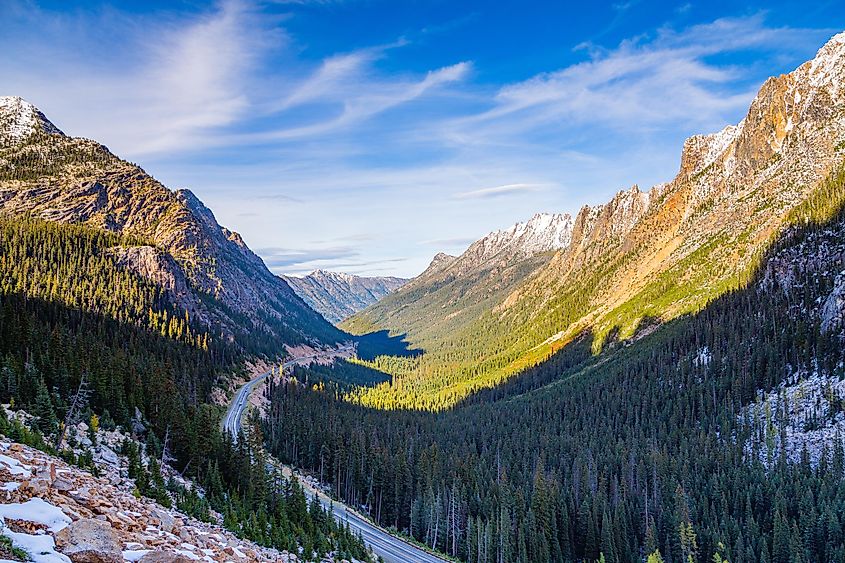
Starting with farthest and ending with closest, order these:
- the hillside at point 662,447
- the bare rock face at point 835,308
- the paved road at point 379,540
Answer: the bare rock face at point 835,308 < the hillside at point 662,447 < the paved road at point 379,540

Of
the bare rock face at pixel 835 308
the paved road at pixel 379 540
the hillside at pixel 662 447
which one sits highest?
the bare rock face at pixel 835 308

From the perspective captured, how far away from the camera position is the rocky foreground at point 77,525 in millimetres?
17250

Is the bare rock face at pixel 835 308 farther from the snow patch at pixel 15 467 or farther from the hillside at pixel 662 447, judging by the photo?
the snow patch at pixel 15 467

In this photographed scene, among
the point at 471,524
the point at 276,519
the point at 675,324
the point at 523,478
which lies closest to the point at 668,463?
the point at 523,478

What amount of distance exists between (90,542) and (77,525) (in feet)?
3.60

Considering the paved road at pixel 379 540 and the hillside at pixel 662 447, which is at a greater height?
the hillside at pixel 662 447

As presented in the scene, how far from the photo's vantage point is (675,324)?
199500 mm

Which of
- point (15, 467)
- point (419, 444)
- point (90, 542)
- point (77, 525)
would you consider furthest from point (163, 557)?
point (419, 444)

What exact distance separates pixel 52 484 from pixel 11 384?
3656cm

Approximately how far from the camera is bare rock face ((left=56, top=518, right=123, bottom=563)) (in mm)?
17125

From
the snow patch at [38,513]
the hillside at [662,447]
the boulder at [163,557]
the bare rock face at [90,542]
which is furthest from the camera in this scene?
the hillside at [662,447]

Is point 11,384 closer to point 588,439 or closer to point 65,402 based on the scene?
point 65,402

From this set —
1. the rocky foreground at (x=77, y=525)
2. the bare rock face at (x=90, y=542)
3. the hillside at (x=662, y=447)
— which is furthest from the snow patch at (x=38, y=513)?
the hillside at (x=662, y=447)

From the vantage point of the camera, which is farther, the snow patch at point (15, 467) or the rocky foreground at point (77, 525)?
the snow patch at point (15, 467)
